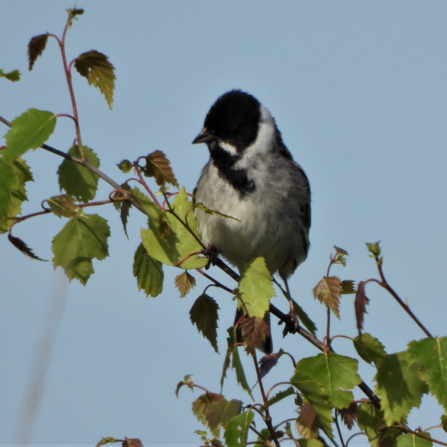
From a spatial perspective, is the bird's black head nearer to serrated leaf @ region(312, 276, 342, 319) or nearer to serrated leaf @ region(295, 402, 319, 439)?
serrated leaf @ region(312, 276, 342, 319)

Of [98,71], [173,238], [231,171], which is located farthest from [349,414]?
[231,171]

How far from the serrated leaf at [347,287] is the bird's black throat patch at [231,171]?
1700 millimetres

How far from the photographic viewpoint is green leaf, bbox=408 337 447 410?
1.84m

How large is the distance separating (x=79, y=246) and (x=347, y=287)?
3.42 ft

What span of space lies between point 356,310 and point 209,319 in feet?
3.06

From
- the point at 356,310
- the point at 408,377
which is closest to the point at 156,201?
the point at 356,310

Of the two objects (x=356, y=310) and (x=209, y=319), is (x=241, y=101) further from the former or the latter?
(x=356, y=310)

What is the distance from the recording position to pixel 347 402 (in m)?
2.03

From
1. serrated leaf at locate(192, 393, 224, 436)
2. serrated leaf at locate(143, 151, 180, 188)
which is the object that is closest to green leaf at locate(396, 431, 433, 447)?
serrated leaf at locate(192, 393, 224, 436)

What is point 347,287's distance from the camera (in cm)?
234

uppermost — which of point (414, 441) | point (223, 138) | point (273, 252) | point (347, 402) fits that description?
point (223, 138)

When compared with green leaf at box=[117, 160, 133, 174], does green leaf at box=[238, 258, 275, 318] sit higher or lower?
lower

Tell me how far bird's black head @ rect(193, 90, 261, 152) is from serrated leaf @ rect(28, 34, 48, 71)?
200cm

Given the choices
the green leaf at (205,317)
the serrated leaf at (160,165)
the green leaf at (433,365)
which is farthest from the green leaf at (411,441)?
the serrated leaf at (160,165)
